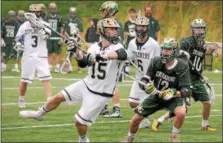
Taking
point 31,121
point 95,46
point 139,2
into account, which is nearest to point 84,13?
point 139,2

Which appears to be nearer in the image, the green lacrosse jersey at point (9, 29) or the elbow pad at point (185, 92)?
the elbow pad at point (185, 92)

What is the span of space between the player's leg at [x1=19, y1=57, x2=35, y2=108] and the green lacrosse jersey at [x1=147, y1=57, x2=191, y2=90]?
502cm

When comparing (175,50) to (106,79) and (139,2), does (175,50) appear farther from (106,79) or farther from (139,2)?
(139,2)

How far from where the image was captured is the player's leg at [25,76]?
17734 mm

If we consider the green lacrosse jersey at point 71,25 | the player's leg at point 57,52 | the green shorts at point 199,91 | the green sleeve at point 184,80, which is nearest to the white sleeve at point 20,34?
the green shorts at point 199,91

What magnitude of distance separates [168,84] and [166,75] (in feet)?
0.49

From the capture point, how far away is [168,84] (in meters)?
13.3

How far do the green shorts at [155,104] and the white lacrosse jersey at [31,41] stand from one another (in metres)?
5.12

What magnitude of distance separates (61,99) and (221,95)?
430 inches

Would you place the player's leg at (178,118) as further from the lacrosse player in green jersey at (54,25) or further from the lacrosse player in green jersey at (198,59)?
the lacrosse player in green jersey at (54,25)

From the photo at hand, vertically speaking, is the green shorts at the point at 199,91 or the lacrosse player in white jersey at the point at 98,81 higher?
the lacrosse player in white jersey at the point at 98,81

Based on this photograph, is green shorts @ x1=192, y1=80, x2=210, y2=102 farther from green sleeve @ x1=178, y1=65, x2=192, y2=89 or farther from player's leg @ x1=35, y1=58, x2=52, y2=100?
player's leg @ x1=35, y1=58, x2=52, y2=100

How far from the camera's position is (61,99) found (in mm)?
12375

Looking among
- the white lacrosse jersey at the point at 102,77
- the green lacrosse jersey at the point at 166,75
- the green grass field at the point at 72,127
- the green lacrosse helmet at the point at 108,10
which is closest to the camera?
the white lacrosse jersey at the point at 102,77
